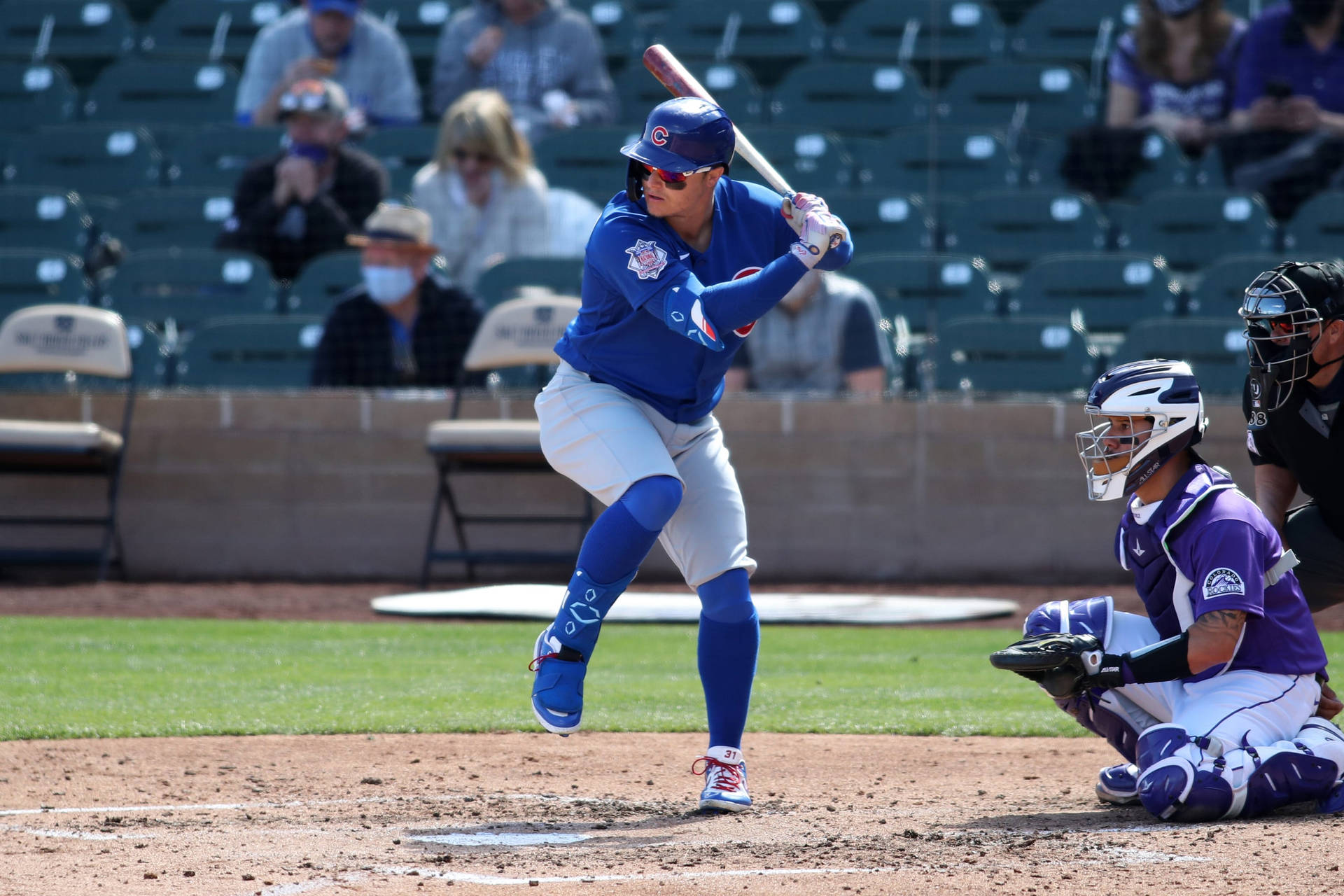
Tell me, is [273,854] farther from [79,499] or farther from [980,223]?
[980,223]

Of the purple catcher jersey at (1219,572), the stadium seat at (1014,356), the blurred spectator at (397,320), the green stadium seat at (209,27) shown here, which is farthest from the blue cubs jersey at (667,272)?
the green stadium seat at (209,27)

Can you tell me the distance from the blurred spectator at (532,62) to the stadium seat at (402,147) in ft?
1.07

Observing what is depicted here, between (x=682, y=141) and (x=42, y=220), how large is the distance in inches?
294

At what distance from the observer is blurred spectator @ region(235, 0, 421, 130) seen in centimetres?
1068

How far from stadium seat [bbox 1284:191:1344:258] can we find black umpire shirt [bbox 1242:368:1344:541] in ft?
15.9

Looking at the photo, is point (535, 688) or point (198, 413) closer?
point (535, 688)

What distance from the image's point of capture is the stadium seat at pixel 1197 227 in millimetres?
9281

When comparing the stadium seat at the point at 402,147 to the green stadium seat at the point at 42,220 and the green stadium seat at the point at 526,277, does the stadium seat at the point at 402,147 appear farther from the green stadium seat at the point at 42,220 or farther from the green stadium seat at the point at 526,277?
the green stadium seat at the point at 42,220

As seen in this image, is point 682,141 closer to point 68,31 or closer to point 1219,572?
point 1219,572

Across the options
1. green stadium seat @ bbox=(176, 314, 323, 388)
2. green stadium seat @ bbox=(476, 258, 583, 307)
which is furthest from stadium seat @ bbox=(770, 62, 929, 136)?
green stadium seat @ bbox=(176, 314, 323, 388)

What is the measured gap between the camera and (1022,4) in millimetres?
12008

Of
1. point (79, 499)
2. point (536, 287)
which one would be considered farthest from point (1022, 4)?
point (79, 499)

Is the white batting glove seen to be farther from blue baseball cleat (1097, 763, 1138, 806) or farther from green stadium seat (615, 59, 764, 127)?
green stadium seat (615, 59, 764, 127)

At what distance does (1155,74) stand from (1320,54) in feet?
3.26
